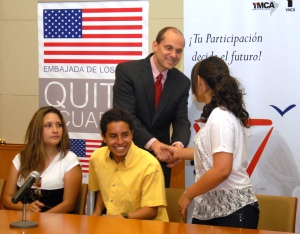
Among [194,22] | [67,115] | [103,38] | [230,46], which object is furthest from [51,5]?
[230,46]

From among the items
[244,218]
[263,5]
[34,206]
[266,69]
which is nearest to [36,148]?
[34,206]

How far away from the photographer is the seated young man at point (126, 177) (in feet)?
12.0

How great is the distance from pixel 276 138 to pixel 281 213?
1536 millimetres

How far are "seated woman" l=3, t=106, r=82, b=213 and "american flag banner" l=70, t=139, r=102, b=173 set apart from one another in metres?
1.35

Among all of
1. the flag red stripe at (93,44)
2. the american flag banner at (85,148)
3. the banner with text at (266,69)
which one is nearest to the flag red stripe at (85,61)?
the flag red stripe at (93,44)

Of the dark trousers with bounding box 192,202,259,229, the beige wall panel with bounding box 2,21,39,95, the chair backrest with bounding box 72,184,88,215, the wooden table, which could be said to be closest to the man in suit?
the chair backrest with bounding box 72,184,88,215

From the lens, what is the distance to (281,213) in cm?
368

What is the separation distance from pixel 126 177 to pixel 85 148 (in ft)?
6.80

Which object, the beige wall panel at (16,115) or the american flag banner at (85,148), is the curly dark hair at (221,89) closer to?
the american flag banner at (85,148)

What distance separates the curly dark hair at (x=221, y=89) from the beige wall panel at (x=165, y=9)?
2.12m

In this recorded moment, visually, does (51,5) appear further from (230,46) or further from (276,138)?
(276,138)

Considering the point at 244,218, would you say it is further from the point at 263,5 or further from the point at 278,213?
the point at 263,5

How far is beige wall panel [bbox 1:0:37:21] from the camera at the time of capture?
5.84 meters

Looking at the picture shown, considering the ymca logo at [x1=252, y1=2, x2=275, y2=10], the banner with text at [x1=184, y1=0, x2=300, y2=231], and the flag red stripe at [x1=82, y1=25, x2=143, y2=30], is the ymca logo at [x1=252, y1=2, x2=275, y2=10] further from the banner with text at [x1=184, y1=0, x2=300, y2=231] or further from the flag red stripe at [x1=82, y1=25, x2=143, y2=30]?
the flag red stripe at [x1=82, y1=25, x2=143, y2=30]
